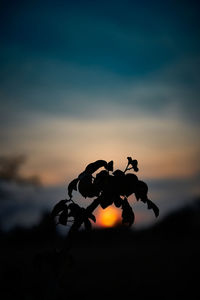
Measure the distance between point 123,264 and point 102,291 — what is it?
21.8ft

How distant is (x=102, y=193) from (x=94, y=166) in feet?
0.85

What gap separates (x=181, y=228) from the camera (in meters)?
40.1

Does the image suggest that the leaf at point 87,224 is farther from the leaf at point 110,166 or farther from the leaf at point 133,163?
the leaf at point 133,163

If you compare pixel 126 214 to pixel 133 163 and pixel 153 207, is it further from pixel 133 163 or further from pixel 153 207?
pixel 133 163

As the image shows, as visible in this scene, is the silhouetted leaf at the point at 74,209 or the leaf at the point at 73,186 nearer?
the silhouetted leaf at the point at 74,209

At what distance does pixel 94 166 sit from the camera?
216cm

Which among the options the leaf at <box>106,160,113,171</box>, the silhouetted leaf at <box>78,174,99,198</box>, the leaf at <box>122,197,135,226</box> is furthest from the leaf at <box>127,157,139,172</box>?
the silhouetted leaf at <box>78,174,99,198</box>

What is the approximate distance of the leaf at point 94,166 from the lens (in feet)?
7.00

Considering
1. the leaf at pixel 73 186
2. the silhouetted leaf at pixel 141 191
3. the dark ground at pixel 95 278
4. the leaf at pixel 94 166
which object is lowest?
the dark ground at pixel 95 278

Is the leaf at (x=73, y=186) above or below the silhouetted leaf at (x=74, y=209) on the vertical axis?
above

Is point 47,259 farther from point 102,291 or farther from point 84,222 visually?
point 102,291

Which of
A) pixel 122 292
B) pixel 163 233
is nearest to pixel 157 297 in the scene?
pixel 122 292

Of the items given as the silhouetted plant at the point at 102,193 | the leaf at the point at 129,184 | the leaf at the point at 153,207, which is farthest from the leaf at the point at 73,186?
the leaf at the point at 153,207

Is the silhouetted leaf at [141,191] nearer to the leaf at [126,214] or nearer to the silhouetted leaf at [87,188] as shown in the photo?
the leaf at [126,214]
